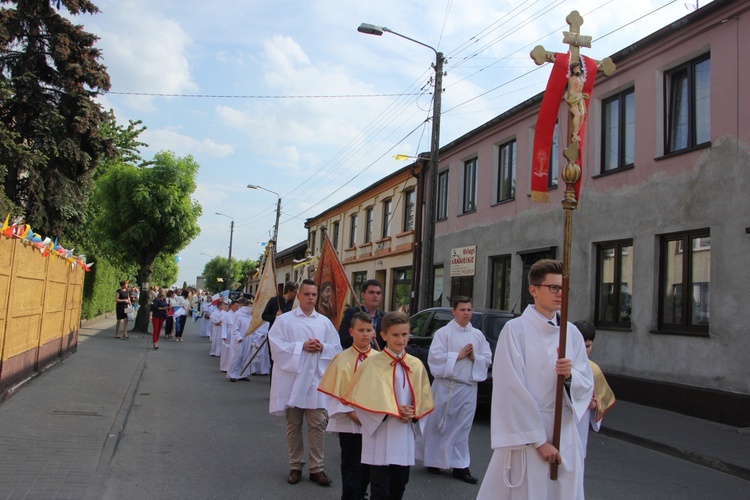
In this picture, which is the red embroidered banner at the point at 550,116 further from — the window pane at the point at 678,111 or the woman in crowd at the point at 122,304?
the woman in crowd at the point at 122,304

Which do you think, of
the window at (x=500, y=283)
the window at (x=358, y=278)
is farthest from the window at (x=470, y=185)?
the window at (x=358, y=278)

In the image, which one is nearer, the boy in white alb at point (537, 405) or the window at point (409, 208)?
the boy in white alb at point (537, 405)

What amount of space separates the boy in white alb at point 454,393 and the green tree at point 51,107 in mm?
17705

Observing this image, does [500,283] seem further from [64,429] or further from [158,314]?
[64,429]

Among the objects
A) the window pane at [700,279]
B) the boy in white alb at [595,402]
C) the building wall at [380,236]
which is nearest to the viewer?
the boy in white alb at [595,402]

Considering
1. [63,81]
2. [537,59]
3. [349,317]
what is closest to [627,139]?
[349,317]

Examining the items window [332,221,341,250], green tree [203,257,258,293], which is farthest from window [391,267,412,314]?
green tree [203,257,258,293]

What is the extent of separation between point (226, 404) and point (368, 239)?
20.7 meters

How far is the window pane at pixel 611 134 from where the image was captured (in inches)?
547

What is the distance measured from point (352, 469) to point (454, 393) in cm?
194

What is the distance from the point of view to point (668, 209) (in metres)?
12.0

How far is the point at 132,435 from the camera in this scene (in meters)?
7.67

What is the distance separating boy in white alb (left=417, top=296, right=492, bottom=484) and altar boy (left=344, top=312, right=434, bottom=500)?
1659 millimetres

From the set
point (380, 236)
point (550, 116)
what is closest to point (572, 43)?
point (550, 116)
